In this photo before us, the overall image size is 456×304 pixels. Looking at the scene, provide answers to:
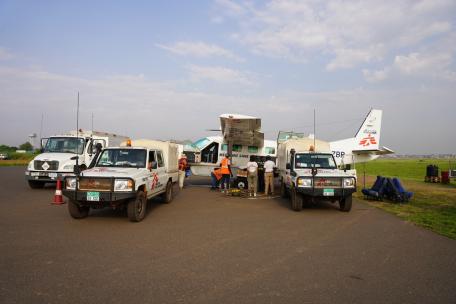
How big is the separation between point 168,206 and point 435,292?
7.71m

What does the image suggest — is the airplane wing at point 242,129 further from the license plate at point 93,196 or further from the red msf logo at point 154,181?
the license plate at point 93,196

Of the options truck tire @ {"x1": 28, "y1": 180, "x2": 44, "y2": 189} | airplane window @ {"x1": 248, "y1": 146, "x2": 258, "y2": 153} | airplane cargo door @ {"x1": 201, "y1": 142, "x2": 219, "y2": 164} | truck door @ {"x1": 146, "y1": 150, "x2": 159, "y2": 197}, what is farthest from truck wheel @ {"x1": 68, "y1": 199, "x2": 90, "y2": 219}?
airplane window @ {"x1": 248, "y1": 146, "x2": 258, "y2": 153}

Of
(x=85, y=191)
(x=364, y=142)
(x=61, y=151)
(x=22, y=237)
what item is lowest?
(x=22, y=237)

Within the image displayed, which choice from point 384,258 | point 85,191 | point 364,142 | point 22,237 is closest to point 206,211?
point 85,191

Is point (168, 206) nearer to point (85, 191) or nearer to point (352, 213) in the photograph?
point (85, 191)

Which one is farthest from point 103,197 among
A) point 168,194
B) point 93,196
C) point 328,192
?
point 328,192

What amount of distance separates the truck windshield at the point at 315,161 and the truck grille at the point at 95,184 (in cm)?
639

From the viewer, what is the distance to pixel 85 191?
22.6 feet

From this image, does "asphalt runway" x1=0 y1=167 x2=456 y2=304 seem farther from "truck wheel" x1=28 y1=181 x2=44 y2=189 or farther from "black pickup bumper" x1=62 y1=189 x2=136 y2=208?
"truck wheel" x1=28 y1=181 x2=44 y2=189

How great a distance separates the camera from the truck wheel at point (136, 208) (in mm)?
7215

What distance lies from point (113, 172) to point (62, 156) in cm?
746

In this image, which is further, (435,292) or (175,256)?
(175,256)

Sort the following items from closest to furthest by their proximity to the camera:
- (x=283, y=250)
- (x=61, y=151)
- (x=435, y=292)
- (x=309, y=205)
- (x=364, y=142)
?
(x=435, y=292)
(x=283, y=250)
(x=309, y=205)
(x=61, y=151)
(x=364, y=142)

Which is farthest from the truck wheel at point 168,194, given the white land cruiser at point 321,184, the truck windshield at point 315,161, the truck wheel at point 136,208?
the truck windshield at point 315,161
